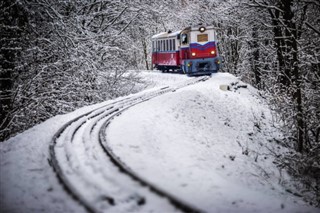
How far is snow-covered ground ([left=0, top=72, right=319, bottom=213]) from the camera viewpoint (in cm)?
448

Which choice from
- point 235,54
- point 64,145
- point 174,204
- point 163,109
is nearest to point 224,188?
point 174,204

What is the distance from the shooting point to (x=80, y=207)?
12.6 feet

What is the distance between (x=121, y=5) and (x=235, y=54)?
1527 centimetres

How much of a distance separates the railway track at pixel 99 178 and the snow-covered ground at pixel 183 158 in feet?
0.48

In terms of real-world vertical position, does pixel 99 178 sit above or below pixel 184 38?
below

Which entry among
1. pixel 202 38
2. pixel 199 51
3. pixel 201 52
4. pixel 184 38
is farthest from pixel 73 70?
pixel 202 38

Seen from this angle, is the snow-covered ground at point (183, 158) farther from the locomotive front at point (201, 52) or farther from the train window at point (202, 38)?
the train window at point (202, 38)

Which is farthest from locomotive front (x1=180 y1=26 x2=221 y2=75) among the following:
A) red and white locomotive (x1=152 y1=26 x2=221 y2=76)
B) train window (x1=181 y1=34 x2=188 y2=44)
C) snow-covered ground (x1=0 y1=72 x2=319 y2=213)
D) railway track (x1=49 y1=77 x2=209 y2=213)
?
railway track (x1=49 y1=77 x2=209 y2=213)

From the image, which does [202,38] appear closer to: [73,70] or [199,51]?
[199,51]

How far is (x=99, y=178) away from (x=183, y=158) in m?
2.34

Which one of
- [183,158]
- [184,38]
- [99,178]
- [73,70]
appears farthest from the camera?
[184,38]

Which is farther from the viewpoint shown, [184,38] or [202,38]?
[184,38]

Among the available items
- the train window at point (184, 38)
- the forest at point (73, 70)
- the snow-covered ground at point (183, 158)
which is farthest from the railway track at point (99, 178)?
the train window at point (184, 38)

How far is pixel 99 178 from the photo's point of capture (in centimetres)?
465
